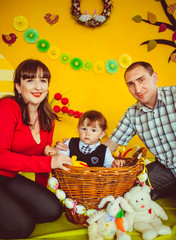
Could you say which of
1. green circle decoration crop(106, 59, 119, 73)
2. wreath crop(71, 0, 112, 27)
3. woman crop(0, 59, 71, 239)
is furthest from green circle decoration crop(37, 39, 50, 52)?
A: woman crop(0, 59, 71, 239)

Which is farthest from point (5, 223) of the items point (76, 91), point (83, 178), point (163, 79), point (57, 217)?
point (163, 79)

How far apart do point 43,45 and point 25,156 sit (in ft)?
4.18

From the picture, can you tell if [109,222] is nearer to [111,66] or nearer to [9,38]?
[111,66]

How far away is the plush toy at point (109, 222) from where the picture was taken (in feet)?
2.99

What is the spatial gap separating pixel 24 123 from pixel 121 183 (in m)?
0.61

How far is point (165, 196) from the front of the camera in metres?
1.46

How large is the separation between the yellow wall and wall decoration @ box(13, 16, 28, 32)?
0.13ft

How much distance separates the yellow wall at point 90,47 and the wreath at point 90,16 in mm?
65

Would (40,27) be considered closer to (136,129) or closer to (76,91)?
(76,91)

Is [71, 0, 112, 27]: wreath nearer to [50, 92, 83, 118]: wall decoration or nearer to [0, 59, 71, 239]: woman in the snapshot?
[50, 92, 83, 118]: wall decoration

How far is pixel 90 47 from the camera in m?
2.07

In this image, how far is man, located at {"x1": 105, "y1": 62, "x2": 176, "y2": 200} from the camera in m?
1.33

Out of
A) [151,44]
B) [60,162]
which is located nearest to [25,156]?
[60,162]

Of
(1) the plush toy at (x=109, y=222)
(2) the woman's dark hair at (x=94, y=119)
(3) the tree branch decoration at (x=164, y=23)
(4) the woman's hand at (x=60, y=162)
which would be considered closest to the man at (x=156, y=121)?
(2) the woman's dark hair at (x=94, y=119)
